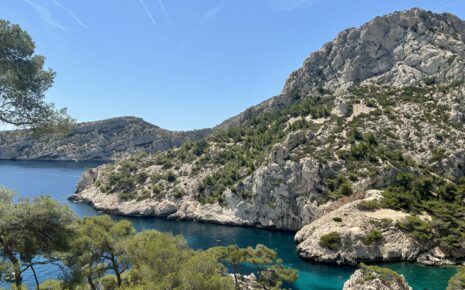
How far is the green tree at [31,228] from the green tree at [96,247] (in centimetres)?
479

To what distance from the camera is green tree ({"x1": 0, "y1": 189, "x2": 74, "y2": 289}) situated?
1423cm

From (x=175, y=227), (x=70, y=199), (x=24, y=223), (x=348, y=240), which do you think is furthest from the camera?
(x=70, y=199)

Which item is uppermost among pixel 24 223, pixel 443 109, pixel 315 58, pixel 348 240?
pixel 315 58

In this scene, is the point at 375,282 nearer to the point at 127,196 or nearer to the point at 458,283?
the point at 458,283

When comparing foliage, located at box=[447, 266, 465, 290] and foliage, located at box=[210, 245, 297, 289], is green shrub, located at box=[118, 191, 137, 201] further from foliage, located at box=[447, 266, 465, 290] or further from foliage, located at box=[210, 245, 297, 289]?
foliage, located at box=[447, 266, 465, 290]

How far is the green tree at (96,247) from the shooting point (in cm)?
2182

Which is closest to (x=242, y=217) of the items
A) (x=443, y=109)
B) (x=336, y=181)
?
(x=336, y=181)

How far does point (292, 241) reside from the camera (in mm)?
61625

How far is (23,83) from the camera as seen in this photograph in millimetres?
14305

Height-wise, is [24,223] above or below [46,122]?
below

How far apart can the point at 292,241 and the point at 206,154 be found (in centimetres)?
4853

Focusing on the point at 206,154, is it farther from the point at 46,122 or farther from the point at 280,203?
the point at 46,122

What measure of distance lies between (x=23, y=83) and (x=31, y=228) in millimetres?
6057

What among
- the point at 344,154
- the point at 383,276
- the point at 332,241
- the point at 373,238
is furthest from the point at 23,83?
the point at 344,154
